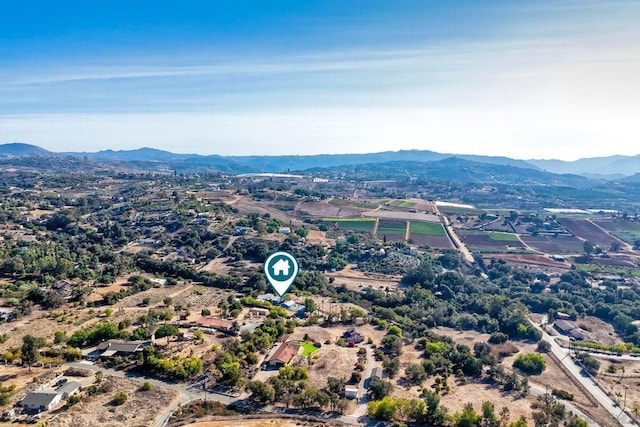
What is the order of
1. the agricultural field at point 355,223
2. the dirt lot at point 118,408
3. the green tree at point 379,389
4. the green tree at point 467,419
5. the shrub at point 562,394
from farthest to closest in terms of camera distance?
the agricultural field at point 355,223, the shrub at point 562,394, the green tree at point 379,389, the green tree at point 467,419, the dirt lot at point 118,408

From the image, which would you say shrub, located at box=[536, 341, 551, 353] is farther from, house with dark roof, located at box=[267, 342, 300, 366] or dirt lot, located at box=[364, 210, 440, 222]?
dirt lot, located at box=[364, 210, 440, 222]

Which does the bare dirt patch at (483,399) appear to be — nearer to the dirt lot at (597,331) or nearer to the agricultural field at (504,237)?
the dirt lot at (597,331)

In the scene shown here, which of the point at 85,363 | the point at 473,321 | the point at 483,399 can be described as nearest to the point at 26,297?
A: the point at 85,363

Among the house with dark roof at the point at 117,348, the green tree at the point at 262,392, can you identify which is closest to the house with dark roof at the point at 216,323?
the house with dark roof at the point at 117,348

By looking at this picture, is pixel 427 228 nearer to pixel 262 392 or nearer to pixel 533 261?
pixel 533 261

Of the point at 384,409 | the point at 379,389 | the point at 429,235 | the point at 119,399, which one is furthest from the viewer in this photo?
the point at 429,235

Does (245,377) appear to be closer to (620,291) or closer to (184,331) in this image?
(184,331)

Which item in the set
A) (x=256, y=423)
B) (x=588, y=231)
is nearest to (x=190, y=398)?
(x=256, y=423)
